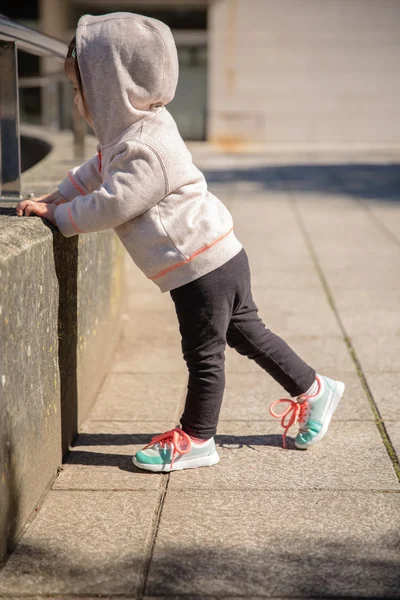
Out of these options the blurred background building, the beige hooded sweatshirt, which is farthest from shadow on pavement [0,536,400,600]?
the blurred background building

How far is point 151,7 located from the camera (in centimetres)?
1859

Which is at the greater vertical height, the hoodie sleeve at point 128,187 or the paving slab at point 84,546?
the hoodie sleeve at point 128,187

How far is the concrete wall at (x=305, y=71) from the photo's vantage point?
18297 mm

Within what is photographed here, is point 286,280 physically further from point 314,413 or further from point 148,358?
point 314,413

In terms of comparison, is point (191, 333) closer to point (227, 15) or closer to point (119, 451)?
point (119, 451)

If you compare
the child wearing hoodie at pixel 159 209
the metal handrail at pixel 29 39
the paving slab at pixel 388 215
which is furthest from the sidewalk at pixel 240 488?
the paving slab at pixel 388 215

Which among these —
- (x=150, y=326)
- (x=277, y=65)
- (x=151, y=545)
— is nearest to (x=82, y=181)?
(x=151, y=545)

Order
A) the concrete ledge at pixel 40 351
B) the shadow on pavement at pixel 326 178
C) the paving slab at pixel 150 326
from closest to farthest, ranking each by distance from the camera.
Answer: the concrete ledge at pixel 40 351
the paving slab at pixel 150 326
the shadow on pavement at pixel 326 178

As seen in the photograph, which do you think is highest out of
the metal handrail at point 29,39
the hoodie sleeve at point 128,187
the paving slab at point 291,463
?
the metal handrail at point 29,39

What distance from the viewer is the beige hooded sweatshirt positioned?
8.72 ft

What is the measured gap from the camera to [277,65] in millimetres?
18609

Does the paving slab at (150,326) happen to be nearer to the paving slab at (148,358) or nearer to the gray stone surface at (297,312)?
the paving slab at (148,358)

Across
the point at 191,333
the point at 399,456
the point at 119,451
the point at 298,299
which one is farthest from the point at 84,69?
the point at 298,299

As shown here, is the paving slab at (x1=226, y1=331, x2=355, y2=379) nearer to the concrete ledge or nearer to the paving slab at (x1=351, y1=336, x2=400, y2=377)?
the paving slab at (x1=351, y1=336, x2=400, y2=377)
